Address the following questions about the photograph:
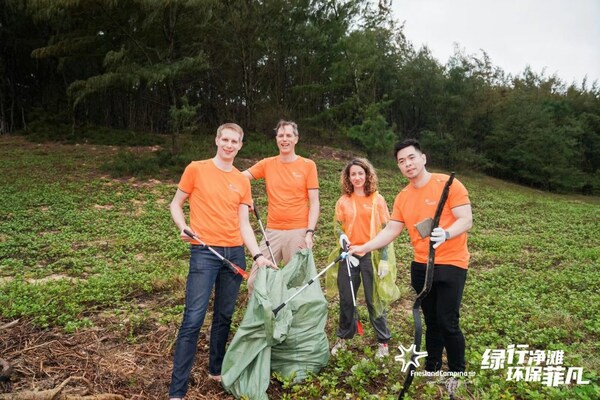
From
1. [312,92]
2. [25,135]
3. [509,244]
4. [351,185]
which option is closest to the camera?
[351,185]

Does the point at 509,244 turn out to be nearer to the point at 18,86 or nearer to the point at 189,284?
the point at 189,284

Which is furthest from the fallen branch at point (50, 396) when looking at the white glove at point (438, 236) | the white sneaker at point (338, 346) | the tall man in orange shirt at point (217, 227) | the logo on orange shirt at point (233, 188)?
the white glove at point (438, 236)

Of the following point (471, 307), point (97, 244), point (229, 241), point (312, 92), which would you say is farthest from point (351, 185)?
point (312, 92)

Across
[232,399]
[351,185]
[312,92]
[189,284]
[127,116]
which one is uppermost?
[312,92]

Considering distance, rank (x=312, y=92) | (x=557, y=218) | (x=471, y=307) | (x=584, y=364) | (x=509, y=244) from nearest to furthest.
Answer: (x=584, y=364)
(x=471, y=307)
(x=509, y=244)
(x=557, y=218)
(x=312, y=92)

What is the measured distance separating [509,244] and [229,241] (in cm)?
702

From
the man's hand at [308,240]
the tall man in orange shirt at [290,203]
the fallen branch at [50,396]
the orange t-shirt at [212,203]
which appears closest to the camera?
the fallen branch at [50,396]

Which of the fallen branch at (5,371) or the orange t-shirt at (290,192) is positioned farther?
the orange t-shirt at (290,192)

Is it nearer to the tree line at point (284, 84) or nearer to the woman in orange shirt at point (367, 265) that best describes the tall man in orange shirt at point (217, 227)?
the woman in orange shirt at point (367, 265)

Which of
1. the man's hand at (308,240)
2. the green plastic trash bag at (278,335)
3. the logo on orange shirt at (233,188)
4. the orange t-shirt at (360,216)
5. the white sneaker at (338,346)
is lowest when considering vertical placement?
the white sneaker at (338,346)

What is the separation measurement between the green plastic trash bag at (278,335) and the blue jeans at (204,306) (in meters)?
0.16

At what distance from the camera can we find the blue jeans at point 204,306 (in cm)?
264

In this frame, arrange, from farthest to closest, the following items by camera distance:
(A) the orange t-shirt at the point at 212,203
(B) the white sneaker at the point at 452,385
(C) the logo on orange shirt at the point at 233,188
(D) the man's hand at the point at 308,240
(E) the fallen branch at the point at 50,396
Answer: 1. (D) the man's hand at the point at 308,240
2. (C) the logo on orange shirt at the point at 233,188
3. (A) the orange t-shirt at the point at 212,203
4. (B) the white sneaker at the point at 452,385
5. (E) the fallen branch at the point at 50,396

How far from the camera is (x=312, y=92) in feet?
61.6
